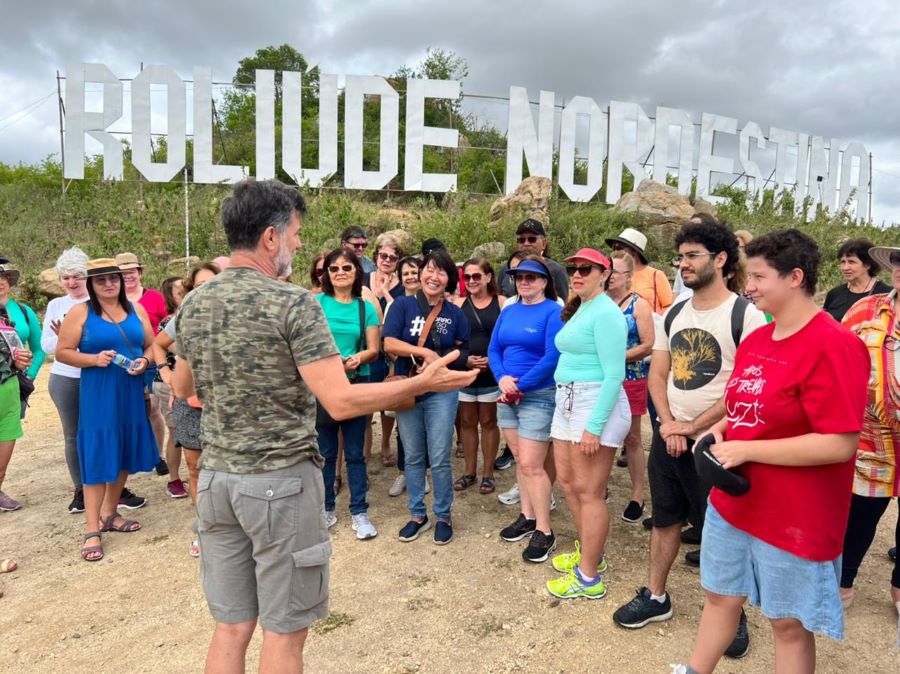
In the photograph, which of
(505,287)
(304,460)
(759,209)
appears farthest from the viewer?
(759,209)

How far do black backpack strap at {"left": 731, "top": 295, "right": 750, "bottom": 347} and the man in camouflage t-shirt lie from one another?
1.38 meters

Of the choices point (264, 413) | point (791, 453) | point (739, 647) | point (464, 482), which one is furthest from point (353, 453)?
point (791, 453)

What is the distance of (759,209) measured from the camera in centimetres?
2030

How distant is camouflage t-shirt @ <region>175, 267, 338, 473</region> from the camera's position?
1.83 meters

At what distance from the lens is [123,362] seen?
398cm

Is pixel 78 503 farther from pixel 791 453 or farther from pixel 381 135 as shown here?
pixel 381 135

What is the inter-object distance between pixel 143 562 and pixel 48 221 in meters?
18.4

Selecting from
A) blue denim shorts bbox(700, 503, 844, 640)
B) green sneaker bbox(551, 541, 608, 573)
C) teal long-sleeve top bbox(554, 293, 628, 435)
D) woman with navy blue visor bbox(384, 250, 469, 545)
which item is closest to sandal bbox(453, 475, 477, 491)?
woman with navy blue visor bbox(384, 250, 469, 545)

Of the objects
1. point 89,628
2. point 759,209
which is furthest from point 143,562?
point 759,209

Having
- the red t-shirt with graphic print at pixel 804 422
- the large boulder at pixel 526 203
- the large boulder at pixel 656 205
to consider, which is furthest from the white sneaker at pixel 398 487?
the large boulder at pixel 656 205

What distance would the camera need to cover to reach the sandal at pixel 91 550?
3877mm

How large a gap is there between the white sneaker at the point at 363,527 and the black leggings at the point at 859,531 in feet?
9.38

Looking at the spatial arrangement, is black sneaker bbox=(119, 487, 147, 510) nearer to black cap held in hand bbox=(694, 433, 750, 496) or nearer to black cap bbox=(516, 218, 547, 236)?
black cap bbox=(516, 218, 547, 236)

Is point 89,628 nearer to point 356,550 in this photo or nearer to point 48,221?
point 356,550
